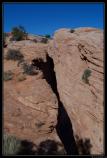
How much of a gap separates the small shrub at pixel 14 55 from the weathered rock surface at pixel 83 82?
2.19 metres

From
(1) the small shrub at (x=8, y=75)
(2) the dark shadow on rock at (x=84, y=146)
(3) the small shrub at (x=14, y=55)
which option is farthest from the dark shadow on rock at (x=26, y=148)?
(3) the small shrub at (x=14, y=55)

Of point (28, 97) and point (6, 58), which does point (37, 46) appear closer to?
point (6, 58)

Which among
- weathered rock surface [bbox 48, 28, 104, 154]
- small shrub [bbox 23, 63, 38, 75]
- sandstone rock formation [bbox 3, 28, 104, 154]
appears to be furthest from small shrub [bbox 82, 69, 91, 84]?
small shrub [bbox 23, 63, 38, 75]

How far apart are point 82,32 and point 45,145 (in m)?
5.19

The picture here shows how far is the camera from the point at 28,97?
9078 mm

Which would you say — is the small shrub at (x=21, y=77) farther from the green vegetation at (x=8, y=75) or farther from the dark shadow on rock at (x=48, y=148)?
the dark shadow on rock at (x=48, y=148)

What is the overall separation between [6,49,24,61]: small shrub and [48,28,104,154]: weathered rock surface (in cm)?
219

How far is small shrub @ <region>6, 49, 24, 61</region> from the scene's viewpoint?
12665 millimetres

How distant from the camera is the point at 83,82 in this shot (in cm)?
882

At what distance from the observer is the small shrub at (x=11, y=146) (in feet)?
20.4

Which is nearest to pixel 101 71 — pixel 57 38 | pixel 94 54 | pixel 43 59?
pixel 94 54

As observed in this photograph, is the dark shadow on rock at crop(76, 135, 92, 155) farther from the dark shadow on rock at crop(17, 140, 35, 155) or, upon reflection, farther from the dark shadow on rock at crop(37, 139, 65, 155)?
the dark shadow on rock at crop(17, 140, 35, 155)

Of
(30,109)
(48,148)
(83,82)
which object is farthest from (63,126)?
(48,148)

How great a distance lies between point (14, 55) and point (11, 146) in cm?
692
